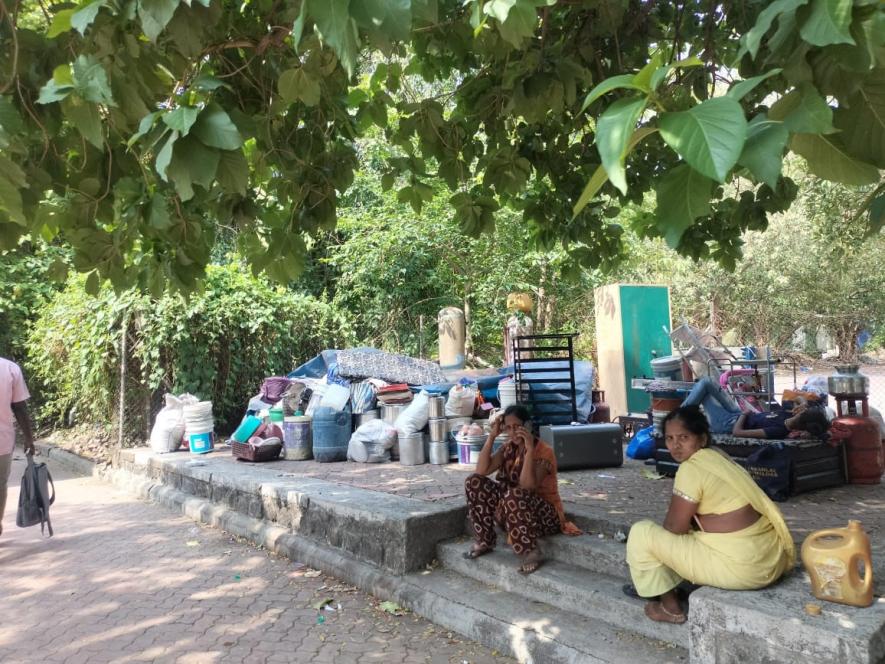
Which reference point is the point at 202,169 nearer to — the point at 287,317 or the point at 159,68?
the point at 159,68

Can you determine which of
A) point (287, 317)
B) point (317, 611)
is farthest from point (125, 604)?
point (287, 317)

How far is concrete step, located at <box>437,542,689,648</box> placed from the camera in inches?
129

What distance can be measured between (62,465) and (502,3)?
10891mm

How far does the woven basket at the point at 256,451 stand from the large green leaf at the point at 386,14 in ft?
22.2

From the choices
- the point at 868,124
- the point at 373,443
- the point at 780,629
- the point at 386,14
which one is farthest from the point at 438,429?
the point at 386,14

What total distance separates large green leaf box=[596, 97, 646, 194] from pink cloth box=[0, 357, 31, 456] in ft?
18.5

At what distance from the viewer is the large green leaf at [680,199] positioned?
130 centimetres

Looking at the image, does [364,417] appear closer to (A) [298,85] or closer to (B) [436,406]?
(B) [436,406]

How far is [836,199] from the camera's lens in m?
10.4

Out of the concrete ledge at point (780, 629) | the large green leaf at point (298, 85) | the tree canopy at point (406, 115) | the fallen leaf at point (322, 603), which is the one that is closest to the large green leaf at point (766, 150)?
the tree canopy at point (406, 115)

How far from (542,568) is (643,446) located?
135 inches

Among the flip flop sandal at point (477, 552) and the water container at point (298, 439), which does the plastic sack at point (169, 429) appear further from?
the flip flop sandal at point (477, 552)

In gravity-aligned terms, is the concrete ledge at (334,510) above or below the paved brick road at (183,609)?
above

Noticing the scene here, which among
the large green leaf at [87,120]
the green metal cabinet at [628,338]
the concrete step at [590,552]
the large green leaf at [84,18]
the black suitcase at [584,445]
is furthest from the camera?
the green metal cabinet at [628,338]
